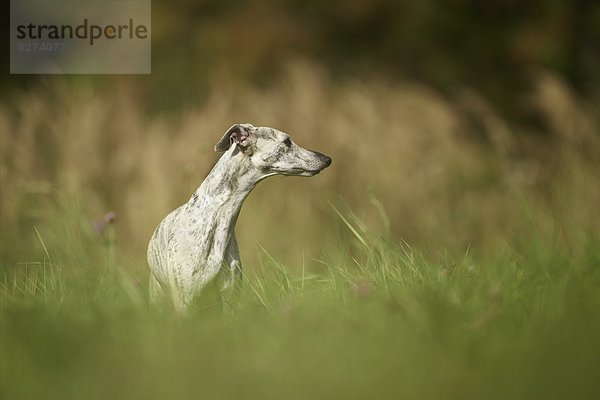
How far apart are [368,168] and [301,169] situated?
4065 millimetres

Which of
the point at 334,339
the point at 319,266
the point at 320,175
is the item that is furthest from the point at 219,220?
the point at 320,175

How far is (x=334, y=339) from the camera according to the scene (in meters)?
3.32

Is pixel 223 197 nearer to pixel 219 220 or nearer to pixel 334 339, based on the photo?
pixel 219 220

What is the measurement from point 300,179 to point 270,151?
4008mm

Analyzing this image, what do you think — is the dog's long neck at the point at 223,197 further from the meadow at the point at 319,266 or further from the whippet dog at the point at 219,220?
the meadow at the point at 319,266

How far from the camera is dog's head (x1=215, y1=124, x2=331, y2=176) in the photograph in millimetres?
3955

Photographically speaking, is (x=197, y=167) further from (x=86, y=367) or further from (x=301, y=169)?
(x=86, y=367)

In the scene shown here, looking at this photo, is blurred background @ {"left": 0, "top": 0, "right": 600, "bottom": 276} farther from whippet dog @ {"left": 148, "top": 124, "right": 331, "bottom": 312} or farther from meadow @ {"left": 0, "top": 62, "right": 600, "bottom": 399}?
whippet dog @ {"left": 148, "top": 124, "right": 331, "bottom": 312}

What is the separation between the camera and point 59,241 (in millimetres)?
4852

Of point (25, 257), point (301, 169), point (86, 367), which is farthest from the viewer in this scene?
point (25, 257)

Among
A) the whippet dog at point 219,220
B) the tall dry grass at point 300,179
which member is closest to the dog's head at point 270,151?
the whippet dog at point 219,220

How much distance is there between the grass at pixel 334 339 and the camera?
2.99 metres

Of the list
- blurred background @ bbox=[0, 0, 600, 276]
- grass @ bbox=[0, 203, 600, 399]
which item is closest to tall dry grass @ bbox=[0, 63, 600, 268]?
blurred background @ bbox=[0, 0, 600, 276]

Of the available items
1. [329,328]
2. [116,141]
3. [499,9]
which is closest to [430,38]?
[499,9]
